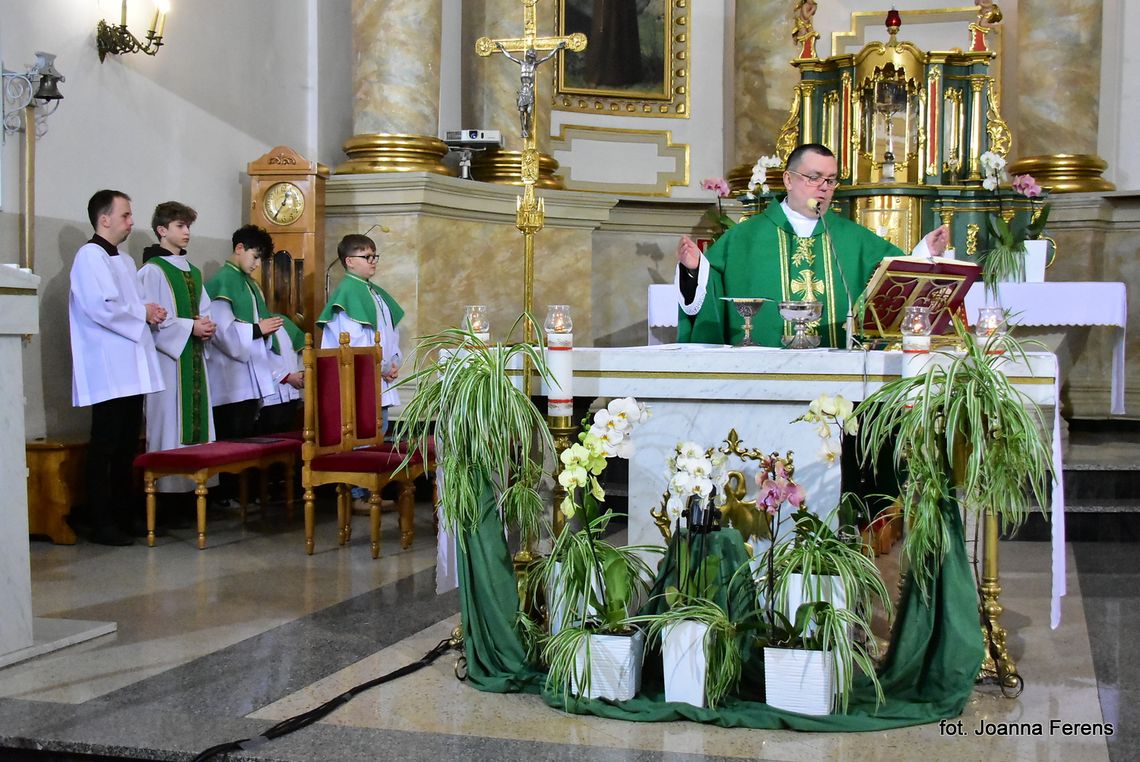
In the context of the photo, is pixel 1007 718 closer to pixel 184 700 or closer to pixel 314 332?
pixel 184 700

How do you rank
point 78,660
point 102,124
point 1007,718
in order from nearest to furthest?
point 1007,718 → point 78,660 → point 102,124

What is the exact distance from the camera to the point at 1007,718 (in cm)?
352

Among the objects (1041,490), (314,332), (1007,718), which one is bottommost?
(1007,718)

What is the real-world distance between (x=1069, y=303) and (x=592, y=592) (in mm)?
5191

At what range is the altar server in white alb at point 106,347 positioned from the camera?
6.13m

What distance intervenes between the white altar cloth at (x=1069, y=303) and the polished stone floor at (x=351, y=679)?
227cm

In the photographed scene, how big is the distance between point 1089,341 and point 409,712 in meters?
7.05

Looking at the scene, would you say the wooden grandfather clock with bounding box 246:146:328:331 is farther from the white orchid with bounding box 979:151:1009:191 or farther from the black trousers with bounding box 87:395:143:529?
the white orchid with bounding box 979:151:1009:191

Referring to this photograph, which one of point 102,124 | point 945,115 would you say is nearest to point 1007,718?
point 102,124

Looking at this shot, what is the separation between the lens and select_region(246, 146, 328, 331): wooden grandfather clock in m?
7.90

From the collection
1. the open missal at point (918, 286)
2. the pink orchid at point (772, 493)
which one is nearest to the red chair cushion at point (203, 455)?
the open missal at point (918, 286)

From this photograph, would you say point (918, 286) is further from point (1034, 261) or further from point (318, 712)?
point (1034, 261)

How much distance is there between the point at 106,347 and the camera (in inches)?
244

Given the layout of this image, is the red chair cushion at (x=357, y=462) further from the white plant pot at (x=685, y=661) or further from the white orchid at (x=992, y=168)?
the white orchid at (x=992, y=168)
